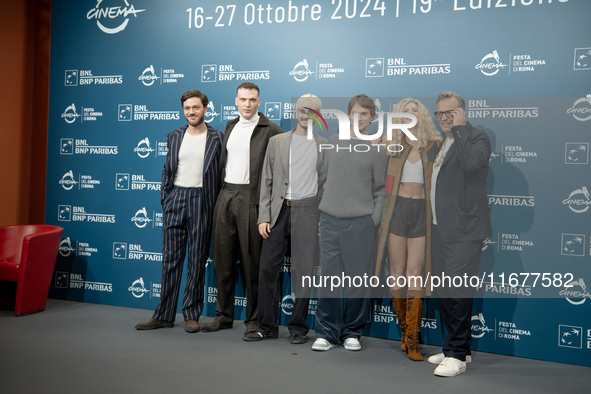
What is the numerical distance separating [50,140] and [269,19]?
260cm

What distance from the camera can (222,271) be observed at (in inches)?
163

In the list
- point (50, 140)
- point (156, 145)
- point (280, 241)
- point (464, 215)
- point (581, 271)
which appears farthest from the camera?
point (50, 140)

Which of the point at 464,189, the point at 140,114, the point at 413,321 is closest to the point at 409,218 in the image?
the point at 464,189

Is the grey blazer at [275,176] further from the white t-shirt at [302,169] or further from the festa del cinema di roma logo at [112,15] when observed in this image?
the festa del cinema di roma logo at [112,15]

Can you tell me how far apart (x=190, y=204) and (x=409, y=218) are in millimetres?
1766

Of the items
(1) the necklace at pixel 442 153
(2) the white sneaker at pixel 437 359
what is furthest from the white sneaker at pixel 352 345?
(1) the necklace at pixel 442 153

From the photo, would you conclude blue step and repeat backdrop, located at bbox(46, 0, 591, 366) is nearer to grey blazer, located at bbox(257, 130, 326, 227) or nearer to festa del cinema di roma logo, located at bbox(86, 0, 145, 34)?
festa del cinema di roma logo, located at bbox(86, 0, 145, 34)

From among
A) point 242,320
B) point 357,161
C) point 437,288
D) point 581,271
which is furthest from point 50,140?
point 581,271

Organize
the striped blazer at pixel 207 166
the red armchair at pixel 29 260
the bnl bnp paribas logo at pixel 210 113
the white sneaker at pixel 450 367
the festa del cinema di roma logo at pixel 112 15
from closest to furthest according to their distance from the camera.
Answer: the white sneaker at pixel 450 367 < the striped blazer at pixel 207 166 < the red armchair at pixel 29 260 < the bnl bnp paribas logo at pixel 210 113 < the festa del cinema di roma logo at pixel 112 15

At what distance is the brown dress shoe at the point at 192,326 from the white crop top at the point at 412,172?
1989 millimetres

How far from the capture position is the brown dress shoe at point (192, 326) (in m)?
4.05

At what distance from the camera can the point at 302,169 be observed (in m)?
3.81

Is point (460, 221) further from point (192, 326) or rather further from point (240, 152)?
point (192, 326)

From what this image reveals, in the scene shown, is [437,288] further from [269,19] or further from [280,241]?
[269,19]
